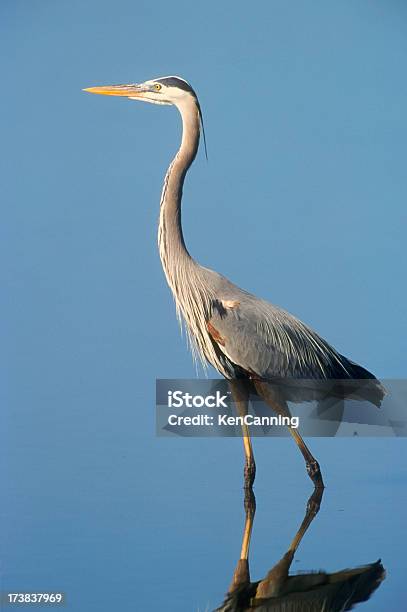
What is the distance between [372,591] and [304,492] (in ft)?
5.06

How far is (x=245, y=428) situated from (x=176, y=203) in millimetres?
1091

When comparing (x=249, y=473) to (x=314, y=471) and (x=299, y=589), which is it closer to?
(x=314, y=471)

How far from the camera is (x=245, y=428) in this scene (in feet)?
18.6

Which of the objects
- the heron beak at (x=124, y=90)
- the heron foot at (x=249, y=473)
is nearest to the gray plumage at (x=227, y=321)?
the heron beak at (x=124, y=90)

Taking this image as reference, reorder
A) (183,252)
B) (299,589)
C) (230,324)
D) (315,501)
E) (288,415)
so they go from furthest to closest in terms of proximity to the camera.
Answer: (183,252), (288,415), (230,324), (315,501), (299,589)

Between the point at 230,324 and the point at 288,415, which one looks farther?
the point at 288,415

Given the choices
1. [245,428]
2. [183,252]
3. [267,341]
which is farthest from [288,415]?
[183,252]

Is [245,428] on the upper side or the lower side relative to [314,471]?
upper

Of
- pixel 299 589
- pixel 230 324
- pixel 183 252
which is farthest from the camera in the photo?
pixel 183 252

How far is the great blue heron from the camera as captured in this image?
18.5 ft

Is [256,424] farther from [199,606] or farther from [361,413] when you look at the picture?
[199,606]

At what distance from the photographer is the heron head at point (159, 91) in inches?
232

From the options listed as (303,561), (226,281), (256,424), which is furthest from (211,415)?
(303,561)

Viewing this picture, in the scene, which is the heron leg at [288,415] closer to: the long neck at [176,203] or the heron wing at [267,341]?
the heron wing at [267,341]
